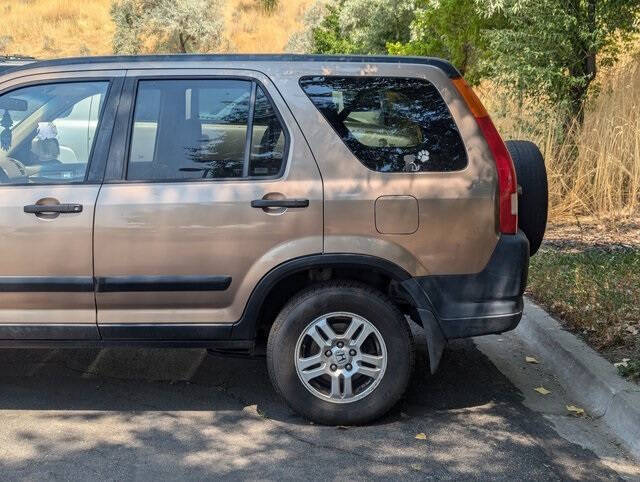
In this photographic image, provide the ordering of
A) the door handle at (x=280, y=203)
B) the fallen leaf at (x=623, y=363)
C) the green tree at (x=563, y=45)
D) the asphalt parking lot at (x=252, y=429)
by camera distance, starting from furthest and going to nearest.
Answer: the green tree at (x=563, y=45)
the fallen leaf at (x=623, y=363)
the door handle at (x=280, y=203)
the asphalt parking lot at (x=252, y=429)

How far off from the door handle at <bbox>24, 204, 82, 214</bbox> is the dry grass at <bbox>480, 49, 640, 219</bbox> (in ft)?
24.8

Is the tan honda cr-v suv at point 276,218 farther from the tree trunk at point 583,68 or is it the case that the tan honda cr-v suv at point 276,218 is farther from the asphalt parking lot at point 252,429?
the tree trunk at point 583,68

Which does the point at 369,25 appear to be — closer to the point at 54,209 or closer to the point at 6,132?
the point at 6,132

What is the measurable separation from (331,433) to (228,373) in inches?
48.7

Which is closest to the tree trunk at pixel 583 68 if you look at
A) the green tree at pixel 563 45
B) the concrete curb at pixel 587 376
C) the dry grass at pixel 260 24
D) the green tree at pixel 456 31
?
the green tree at pixel 563 45

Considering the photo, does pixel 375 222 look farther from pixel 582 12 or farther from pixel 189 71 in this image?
pixel 582 12

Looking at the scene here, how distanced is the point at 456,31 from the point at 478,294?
15888 mm

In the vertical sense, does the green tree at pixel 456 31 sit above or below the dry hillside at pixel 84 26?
below

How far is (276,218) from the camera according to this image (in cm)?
447

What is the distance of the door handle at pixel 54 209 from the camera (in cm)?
450

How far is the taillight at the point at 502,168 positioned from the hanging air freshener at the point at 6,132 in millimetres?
2468

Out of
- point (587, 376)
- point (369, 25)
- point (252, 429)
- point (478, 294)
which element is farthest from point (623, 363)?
point (369, 25)

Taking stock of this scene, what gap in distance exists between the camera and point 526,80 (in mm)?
11883

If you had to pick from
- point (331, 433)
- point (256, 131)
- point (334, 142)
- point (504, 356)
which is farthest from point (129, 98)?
point (504, 356)
